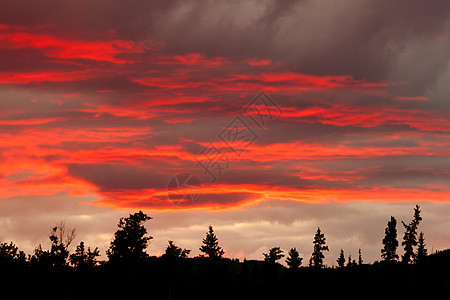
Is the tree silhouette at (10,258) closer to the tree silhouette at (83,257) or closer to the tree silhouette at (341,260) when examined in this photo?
the tree silhouette at (83,257)

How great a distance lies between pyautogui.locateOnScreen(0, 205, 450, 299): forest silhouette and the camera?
121m

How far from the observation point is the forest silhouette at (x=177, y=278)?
121m

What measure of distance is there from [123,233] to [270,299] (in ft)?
127

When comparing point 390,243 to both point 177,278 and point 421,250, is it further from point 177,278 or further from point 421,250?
point 177,278

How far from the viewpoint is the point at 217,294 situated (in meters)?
132

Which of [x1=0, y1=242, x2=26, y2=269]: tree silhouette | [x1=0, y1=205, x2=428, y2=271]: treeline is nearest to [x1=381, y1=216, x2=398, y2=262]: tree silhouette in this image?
[x1=0, y1=205, x2=428, y2=271]: treeline

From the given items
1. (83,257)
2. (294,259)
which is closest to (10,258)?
(83,257)

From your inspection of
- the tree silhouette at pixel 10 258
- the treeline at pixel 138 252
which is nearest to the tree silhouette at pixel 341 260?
the treeline at pixel 138 252

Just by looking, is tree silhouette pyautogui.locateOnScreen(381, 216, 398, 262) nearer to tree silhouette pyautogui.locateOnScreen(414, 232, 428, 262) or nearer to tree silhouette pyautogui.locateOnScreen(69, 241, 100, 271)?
tree silhouette pyautogui.locateOnScreen(414, 232, 428, 262)

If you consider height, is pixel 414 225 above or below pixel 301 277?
above

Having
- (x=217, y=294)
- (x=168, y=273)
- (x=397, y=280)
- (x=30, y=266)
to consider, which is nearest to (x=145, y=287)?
(x=168, y=273)

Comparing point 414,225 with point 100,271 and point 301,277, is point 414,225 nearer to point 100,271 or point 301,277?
point 301,277

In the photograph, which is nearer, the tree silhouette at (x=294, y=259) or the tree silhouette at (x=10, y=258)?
the tree silhouette at (x=10, y=258)

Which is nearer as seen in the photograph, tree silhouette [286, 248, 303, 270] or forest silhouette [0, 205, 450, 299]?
forest silhouette [0, 205, 450, 299]
